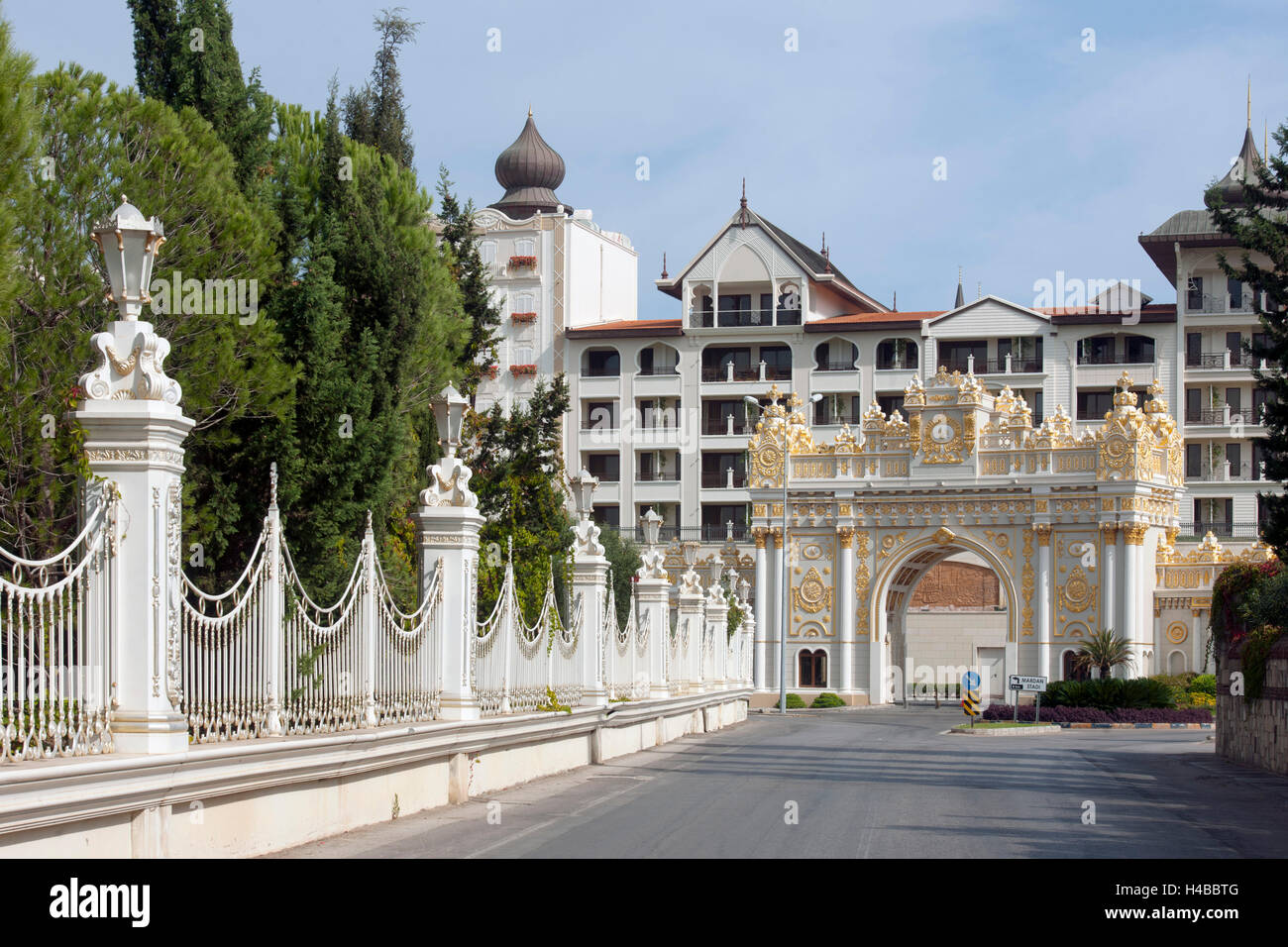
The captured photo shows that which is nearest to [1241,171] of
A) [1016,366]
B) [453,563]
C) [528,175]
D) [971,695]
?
[1016,366]

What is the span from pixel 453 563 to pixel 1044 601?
43675 mm

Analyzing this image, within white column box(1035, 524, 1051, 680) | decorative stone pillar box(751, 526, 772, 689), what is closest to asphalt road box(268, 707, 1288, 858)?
white column box(1035, 524, 1051, 680)

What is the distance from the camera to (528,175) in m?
86.4

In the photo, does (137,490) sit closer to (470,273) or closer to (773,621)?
(470,273)

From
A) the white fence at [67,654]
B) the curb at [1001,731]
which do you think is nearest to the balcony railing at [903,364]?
the curb at [1001,731]

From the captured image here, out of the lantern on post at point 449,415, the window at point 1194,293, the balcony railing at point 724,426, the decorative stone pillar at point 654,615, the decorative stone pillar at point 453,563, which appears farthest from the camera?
the balcony railing at point 724,426

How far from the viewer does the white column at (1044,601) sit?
2275 inches

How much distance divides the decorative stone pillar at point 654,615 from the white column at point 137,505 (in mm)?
18686

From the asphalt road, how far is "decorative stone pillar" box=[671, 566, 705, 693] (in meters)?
3.51

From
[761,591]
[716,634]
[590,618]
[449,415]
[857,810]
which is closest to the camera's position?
[857,810]

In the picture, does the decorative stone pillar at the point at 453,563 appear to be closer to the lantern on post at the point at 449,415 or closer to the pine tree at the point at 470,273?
the lantern on post at the point at 449,415

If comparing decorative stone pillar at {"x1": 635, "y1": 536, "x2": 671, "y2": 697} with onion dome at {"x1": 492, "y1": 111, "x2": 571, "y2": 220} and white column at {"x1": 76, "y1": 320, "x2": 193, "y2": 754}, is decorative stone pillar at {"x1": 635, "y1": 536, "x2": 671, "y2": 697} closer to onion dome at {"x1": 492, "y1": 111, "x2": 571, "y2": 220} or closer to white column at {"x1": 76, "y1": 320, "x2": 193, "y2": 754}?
white column at {"x1": 76, "y1": 320, "x2": 193, "y2": 754}
